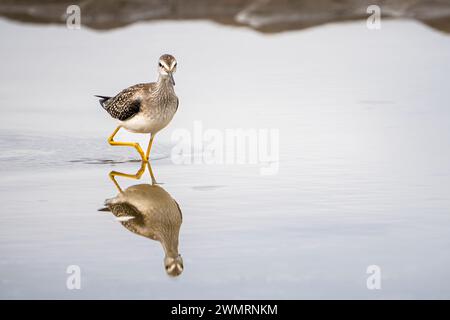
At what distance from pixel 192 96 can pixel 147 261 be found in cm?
722

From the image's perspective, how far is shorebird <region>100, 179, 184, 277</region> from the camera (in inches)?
327

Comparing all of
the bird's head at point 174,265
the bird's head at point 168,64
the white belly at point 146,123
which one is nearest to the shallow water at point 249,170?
the bird's head at point 174,265

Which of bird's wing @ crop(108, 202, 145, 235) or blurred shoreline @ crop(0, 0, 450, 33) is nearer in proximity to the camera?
bird's wing @ crop(108, 202, 145, 235)

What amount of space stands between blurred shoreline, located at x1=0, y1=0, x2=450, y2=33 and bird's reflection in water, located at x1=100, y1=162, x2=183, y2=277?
10.9 m

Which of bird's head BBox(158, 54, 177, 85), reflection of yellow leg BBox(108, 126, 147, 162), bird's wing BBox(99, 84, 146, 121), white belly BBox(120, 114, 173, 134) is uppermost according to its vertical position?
bird's head BBox(158, 54, 177, 85)

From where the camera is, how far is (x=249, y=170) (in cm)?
1112

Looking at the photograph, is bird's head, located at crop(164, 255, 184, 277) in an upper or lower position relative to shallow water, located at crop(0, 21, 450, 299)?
lower

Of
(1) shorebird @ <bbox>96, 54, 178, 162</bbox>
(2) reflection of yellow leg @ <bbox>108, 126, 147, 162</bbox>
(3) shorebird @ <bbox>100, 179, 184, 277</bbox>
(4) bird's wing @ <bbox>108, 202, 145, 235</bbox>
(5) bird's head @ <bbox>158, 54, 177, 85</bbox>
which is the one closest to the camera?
(3) shorebird @ <bbox>100, 179, 184, 277</bbox>

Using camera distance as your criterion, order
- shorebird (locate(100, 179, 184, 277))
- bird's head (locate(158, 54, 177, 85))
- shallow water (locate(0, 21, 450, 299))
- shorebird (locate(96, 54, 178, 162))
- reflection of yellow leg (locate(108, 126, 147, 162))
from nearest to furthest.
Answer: shallow water (locate(0, 21, 450, 299))
shorebird (locate(100, 179, 184, 277))
bird's head (locate(158, 54, 177, 85))
shorebird (locate(96, 54, 178, 162))
reflection of yellow leg (locate(108, 126, 147, 162))

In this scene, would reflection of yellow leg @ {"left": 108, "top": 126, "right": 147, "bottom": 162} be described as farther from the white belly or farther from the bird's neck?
the bird's neck

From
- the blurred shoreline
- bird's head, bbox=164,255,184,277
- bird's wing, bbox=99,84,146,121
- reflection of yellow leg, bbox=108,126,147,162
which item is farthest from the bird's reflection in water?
the blurred shoreline

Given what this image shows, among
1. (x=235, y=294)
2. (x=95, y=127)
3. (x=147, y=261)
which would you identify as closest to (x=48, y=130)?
(x=95, y=127)

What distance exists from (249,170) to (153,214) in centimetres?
205

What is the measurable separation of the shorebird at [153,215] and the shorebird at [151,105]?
137 cm
